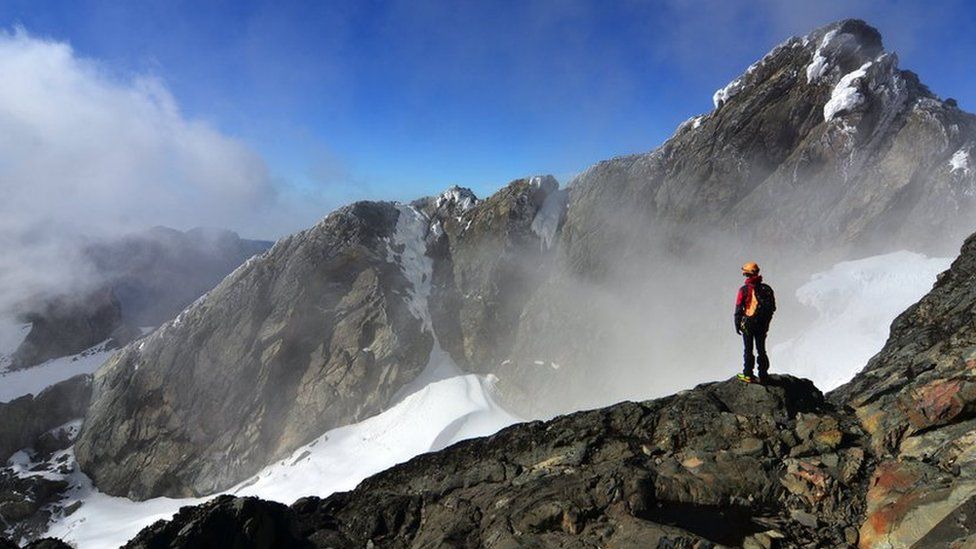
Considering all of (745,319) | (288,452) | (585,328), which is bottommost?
(745,319)

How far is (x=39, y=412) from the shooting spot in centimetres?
7319

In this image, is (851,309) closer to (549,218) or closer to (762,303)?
(549,218)

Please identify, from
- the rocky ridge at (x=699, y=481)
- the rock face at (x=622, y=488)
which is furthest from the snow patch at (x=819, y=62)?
the rock face at (x=622, y=488)

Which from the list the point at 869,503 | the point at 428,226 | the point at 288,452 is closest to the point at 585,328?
the point at 428,226

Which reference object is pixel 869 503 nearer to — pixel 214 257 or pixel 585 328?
pixel 585 328

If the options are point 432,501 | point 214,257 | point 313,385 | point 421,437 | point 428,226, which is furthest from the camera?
point 214,257

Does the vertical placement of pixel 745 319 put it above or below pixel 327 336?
below

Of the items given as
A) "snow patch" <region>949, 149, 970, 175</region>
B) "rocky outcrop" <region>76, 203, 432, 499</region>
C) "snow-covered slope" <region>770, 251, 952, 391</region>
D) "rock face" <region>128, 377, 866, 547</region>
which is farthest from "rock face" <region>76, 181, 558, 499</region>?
"rock face" <region>128, 377, 866, 547</region>

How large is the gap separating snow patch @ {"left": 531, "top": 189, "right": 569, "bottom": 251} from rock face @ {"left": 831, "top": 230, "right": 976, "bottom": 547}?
57.5 m

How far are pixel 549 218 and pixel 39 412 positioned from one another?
76152 millimetres

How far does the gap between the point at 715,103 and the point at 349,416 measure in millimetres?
60961

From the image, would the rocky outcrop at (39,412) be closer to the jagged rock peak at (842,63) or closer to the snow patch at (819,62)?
the jagged rock peak at (842,63)

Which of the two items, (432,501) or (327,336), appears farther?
(327,336)

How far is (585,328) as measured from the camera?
66.2 metres
